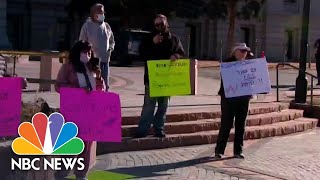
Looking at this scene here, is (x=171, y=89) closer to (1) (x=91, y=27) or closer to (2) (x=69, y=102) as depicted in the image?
(1) (x=91, y=27)

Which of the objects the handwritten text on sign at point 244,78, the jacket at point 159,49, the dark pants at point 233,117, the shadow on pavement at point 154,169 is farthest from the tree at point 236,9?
the shadow on pavement at point 154,169

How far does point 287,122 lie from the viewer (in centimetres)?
1455

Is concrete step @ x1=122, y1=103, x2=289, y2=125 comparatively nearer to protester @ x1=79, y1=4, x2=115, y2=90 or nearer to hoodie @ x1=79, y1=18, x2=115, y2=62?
protester @ x1=79, y1=4, x2=115, y2=90

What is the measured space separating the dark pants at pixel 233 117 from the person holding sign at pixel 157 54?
0.99 metres

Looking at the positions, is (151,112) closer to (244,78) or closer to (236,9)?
(244,78)

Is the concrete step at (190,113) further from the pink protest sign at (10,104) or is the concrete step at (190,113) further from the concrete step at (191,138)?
the pink protest sign at (10,104)

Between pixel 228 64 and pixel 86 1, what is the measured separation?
3548 centimetres

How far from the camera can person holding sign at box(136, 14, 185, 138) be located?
10.4 m

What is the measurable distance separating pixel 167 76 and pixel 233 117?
1.21m

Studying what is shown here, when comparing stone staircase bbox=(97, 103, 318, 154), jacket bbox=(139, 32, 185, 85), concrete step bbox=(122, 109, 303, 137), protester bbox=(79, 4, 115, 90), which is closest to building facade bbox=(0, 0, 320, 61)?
stone staircase bbox=(97, 103, 318, 154)

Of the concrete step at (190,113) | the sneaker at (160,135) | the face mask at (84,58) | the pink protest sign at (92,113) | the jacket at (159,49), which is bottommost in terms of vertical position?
the sneaker at (160,135)

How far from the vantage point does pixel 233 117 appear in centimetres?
1048

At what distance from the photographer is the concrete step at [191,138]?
35.5 feet

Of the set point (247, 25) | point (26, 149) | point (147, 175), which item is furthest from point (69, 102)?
point (247, 25)
